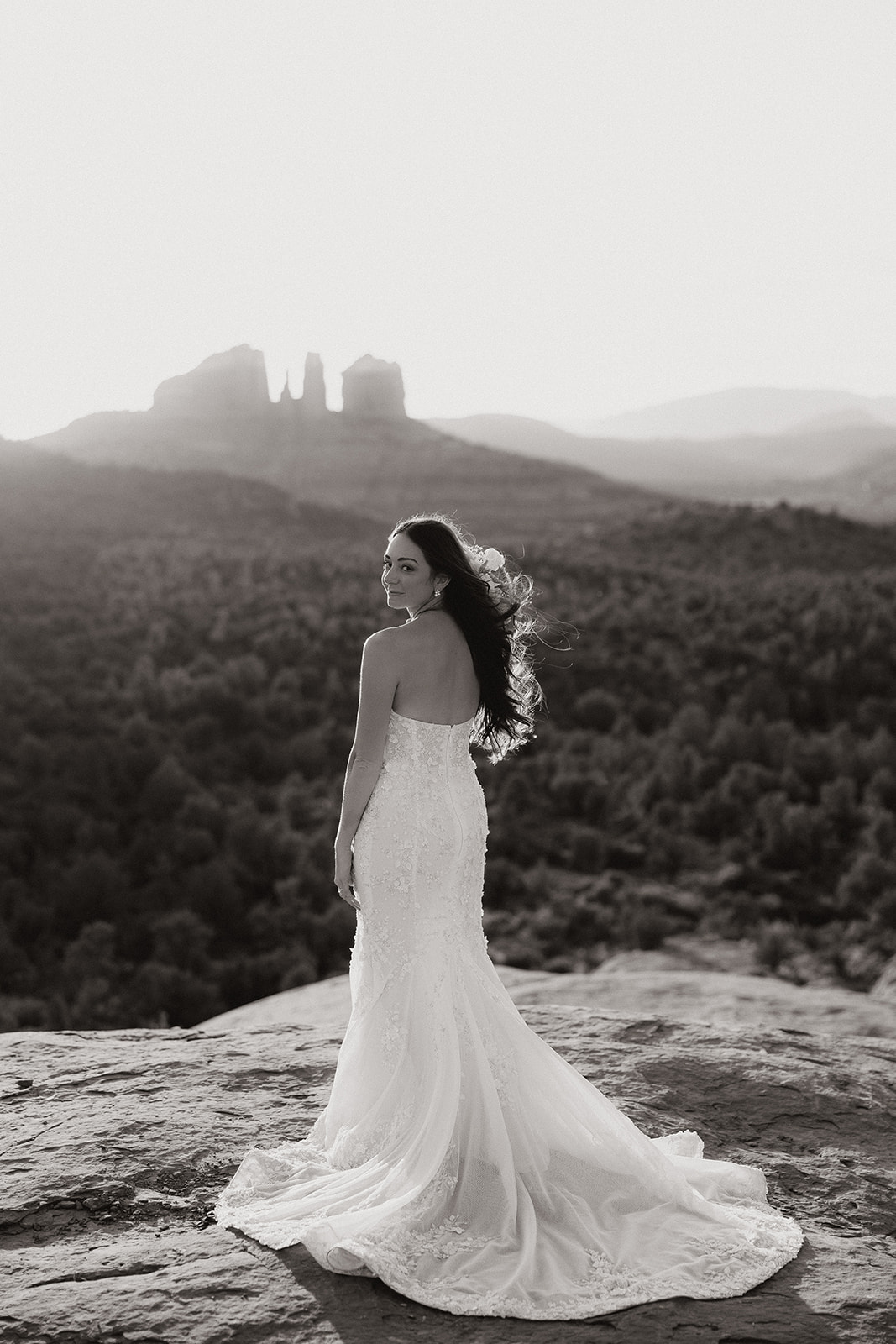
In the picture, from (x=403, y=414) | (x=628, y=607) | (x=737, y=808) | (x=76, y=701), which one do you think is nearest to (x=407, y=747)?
(x=737, y=808)

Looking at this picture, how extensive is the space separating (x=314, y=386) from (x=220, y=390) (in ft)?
30.7

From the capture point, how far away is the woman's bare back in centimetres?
396

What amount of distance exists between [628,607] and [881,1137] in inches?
985

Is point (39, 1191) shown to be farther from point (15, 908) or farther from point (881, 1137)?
point (15, 908)

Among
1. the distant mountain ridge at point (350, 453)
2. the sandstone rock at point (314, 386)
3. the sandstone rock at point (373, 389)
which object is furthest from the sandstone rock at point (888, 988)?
the sandstone rock at point (314, 386)

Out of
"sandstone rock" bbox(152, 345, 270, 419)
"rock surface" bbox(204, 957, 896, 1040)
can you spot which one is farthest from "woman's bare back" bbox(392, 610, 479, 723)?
"sandstone rock" bbox(152, 345, 270, 419)

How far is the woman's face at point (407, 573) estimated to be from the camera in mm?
4047

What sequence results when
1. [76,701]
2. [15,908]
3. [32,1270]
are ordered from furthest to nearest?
1. [76,701]
2. [15,908]
3. [32,1270]

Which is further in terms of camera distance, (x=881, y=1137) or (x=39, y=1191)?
(x=881, y=1137)

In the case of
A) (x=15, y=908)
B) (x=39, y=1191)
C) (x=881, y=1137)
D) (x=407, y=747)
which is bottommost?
(x=15, y=908)

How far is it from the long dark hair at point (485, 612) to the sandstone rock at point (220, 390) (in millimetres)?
92708

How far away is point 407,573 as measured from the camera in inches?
160

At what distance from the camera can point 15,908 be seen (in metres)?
14.5

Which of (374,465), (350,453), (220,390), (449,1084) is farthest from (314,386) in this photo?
(449,1084)
